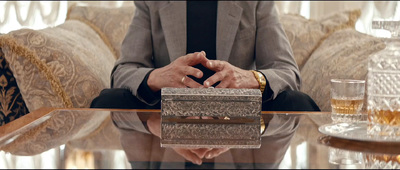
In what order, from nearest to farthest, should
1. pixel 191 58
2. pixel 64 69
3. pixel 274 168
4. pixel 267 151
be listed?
pixel 274 168 < pixel 267 151 < pixel 191 58 < pixel 64 69

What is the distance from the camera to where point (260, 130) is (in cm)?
115

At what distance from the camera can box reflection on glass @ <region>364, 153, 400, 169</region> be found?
81cm

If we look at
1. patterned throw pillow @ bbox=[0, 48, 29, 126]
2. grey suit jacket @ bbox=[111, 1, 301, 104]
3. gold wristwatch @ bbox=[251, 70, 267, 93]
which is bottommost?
patterned throw pillow @ bbox=[0, 48, 29, 126]

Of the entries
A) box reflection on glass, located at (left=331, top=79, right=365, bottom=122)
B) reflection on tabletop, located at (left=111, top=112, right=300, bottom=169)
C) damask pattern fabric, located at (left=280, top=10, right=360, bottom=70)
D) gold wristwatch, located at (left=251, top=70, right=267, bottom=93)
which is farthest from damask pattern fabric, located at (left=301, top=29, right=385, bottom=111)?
reflection on tabletop, located at (left=111, top=112, right=300, bottom=169)

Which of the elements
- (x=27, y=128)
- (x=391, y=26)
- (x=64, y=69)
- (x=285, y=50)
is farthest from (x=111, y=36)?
(x=391, y=26)

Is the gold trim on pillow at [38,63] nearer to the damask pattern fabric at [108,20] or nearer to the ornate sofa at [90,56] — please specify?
the ornate sofa at [90,56]

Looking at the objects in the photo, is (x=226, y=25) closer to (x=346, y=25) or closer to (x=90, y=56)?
(x=90, y=56)

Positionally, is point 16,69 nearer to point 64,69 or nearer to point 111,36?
point 64,69

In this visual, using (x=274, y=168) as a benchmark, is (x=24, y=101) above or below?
below

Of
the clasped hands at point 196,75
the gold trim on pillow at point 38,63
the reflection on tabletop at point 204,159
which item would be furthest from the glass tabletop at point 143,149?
the gold trim on pillow at point 38,63

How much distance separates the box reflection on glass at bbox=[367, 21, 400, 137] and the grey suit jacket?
96cm

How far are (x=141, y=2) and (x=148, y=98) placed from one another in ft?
1.51

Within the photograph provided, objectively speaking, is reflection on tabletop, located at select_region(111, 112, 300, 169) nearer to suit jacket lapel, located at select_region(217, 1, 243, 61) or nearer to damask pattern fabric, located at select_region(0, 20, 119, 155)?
damask pattern fabric, located at select_region(0, 20, 119, 155)

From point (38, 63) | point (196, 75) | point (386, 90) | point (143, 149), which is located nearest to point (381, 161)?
point (386, 90)
